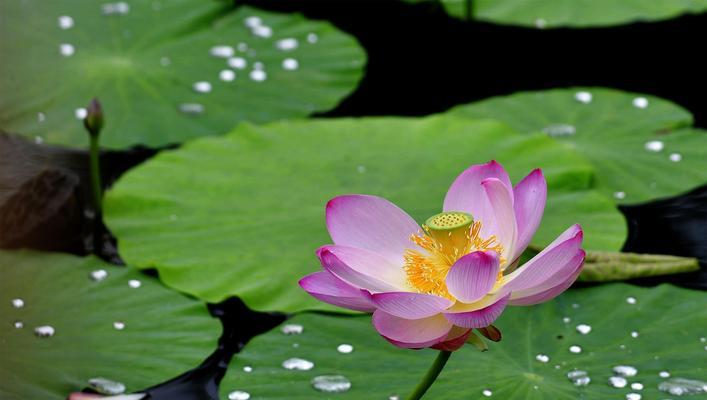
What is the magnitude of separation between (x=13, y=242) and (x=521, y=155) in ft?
3.00

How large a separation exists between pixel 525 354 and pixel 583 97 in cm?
93

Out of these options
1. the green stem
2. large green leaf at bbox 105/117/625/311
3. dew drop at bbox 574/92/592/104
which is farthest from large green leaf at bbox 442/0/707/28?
the green stem

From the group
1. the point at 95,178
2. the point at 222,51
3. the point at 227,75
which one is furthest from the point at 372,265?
the point at 222,51

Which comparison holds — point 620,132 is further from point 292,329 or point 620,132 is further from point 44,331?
point 44,331

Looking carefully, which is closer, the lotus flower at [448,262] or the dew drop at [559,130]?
the lotus flower at [448,262]

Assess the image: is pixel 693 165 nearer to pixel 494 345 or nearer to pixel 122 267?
pixel 494 345

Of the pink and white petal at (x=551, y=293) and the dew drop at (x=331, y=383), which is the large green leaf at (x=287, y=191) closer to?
the dew drop at (x=331, y=383)

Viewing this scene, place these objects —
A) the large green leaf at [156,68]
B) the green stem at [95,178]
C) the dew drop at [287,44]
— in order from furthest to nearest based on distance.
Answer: the dew drop at [287,44] → the large green leaf at [156,68] → the green stem at [95,178]

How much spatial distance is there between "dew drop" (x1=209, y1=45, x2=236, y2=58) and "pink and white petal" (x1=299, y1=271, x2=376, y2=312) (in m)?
→ 1.38

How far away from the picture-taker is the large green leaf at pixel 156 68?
2.14m

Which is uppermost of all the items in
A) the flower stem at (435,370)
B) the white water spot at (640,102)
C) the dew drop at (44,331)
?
the white water spot at (640,102)

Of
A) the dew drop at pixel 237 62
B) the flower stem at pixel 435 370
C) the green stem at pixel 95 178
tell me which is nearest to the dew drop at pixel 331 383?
the flower stem at pixel 435 370

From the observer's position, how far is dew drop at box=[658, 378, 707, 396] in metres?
1.31

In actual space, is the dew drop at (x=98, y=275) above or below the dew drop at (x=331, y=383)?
above
